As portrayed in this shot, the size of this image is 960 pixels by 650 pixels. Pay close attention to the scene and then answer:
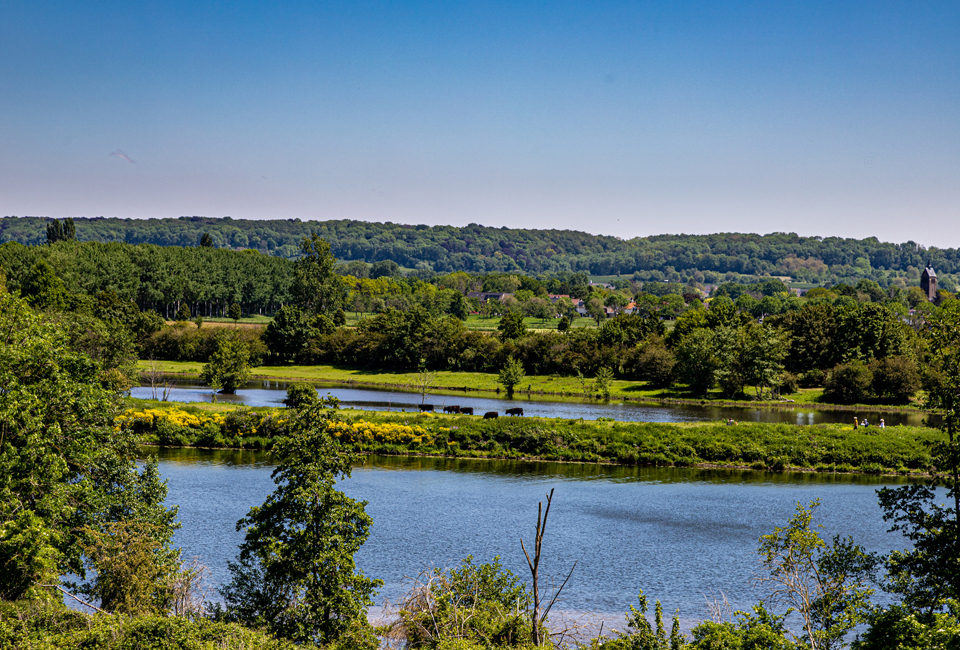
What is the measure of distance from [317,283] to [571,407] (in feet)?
255

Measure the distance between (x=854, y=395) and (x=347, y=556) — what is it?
7633 centimetres

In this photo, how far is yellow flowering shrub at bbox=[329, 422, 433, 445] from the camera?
57.0 meters

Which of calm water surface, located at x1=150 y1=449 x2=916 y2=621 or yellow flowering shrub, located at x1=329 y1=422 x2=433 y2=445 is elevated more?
yellow flowering shrub, located at x1=329 y1=422 x2=433 y2=445

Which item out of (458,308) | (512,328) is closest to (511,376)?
(512,328)

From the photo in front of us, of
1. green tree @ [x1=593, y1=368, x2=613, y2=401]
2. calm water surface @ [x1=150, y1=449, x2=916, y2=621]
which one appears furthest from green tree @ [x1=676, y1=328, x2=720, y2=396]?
calm water surface @ [x1=150, y1=449, x2=916, y2=621]

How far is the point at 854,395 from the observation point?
84.4 metres

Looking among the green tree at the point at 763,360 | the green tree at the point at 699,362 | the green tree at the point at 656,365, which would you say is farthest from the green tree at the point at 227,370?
the green tree at the point at 763,360

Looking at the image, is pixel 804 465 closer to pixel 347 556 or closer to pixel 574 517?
pixel 574 517

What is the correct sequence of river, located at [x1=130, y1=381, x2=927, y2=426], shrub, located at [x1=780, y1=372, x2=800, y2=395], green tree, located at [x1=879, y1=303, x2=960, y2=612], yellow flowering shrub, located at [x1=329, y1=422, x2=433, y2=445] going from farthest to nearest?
shrub, located at [x1=780, y1=372, x2=800, y2=395], river, located at [x1=130, y1=381, x2=927, y2=426], yellow flowering shrub, located at [x1=329, y1=422, x2=433, y2=445], green tree, located at [x1=879, y1=303, x2=960, y2=612]

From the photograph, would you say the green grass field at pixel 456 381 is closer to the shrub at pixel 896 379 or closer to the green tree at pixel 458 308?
the shrub at pixel 896 379

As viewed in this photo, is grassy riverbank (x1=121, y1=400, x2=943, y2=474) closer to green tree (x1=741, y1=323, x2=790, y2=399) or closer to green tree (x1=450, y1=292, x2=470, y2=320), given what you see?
green tree (x1=741, y1=323, x2=790, y2=399)

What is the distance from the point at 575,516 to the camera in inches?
1631

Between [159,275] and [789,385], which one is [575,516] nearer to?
[789,385]

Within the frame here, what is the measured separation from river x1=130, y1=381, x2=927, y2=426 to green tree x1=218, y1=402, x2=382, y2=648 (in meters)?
49.3
